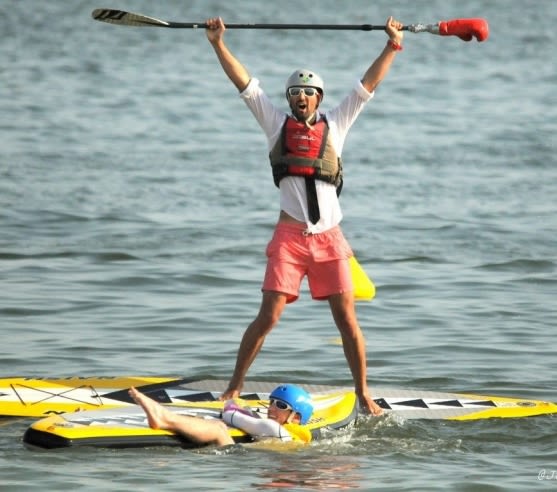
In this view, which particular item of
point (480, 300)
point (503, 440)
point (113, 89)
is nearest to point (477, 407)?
point (503, 440)

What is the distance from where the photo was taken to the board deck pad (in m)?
9.66

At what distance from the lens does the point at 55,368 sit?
11156 millimetres

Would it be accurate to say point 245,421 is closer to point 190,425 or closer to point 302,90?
point 190,425

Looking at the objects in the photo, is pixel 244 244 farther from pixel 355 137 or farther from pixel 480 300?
pixel 355 137

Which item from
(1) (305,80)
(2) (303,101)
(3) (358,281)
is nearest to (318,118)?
(2) (303,101)

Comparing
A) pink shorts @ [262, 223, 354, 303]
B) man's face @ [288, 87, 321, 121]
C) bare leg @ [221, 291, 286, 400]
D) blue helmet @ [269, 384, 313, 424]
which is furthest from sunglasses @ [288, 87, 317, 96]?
blue helmet @ [269, 384, 313, 424]

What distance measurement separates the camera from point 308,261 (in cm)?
925

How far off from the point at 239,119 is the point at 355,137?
2.87 m

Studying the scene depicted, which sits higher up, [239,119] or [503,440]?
[239,119]

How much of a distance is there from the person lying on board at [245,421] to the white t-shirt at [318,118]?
1.08 m

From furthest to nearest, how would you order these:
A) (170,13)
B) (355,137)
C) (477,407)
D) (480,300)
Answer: (170,13)
(355,137)
(480,300)
(477,407)

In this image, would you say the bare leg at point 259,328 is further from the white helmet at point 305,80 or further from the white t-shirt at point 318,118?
the white helmet at point 305,80

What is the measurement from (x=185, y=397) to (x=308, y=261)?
133 centimetres

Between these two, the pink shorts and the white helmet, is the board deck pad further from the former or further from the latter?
the white helmet
